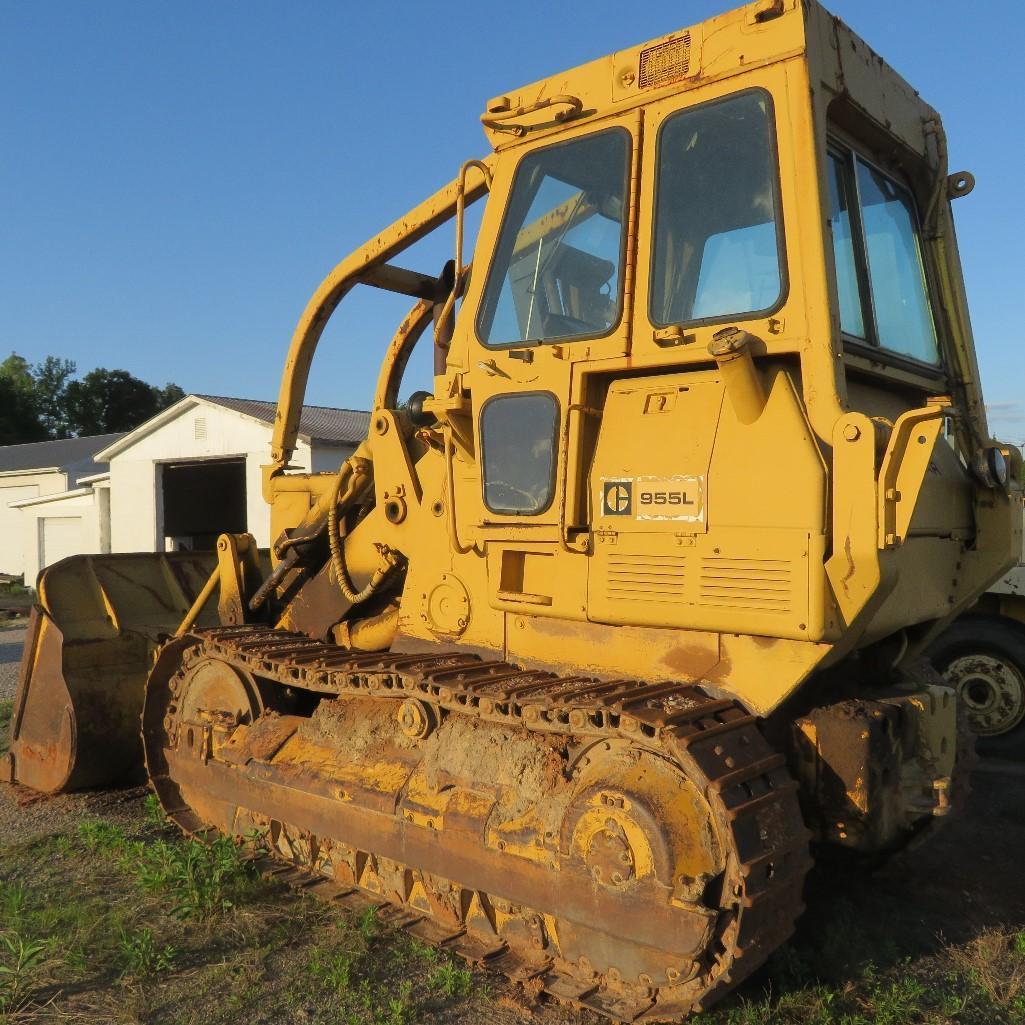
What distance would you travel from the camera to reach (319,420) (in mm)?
23859

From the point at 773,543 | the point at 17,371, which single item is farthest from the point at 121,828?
the point at 17,371

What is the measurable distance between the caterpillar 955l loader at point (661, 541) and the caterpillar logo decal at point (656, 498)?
15 mm

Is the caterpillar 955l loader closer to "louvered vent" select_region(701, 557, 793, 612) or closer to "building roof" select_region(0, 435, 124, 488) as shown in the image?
"louvered vent" select_region(701, 557, 793, 612)

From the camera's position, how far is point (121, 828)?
5.76 metres

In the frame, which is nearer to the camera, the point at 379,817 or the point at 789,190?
the point at 789,190

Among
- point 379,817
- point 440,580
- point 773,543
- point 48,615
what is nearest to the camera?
point 773,543

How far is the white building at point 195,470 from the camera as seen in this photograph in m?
21.3

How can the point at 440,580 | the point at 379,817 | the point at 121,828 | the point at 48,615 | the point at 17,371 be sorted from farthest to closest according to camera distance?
1. the point at 17,371
2. the point at 48,615
3. the point at 121,828
4. the point at 440,580
5. the point at 379,817

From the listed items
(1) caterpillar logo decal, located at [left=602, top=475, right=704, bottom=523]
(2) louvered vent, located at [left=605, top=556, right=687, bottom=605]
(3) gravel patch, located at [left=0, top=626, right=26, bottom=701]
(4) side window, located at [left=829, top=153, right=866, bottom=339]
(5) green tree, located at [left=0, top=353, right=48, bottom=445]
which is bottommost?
(3) gravel patch, located at [left=0, top=626, right=26, bottom=701]

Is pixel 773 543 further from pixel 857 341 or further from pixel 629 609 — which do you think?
pixel 857 341

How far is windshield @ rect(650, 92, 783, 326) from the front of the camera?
3787 millimetres

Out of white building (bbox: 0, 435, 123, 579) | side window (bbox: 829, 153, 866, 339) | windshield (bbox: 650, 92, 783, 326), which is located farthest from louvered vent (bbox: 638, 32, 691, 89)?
white building (bbox: 0, 435, 123, 579)

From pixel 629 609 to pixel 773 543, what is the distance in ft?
2.13

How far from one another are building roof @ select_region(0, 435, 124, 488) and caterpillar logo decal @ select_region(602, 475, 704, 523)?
30325 mm
